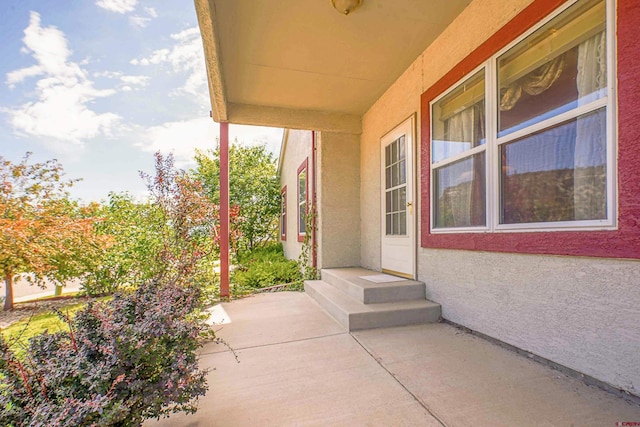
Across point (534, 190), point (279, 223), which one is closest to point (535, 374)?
point (534, 190)

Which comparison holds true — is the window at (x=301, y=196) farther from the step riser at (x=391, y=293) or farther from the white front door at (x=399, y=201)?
the step riser at (x=391, y=293)

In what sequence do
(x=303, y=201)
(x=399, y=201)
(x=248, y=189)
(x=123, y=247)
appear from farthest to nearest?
(x=248, y=189) < (x=303, y=201) < (x=123, y=247) < (x=399, y=201)

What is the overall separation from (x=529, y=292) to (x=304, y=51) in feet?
11.3

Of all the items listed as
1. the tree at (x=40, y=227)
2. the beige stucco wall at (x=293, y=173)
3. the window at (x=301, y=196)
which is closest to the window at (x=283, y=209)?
the beige stucco wall at (x=293, y=173)

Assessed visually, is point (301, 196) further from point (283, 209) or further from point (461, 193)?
point (461, 193)

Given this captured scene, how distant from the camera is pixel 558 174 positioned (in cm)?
201

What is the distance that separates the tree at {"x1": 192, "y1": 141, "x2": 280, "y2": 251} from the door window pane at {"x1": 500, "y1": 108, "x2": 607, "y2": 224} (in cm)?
808

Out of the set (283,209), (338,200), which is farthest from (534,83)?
(283,209)

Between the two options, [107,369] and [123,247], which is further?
[123,247]

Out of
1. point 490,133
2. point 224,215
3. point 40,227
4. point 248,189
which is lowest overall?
point 40,227

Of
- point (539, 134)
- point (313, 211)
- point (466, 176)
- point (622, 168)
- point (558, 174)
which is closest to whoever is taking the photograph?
point (622, 168)

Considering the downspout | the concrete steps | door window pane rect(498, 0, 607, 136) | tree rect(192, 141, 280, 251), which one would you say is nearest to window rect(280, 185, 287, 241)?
tree rect(192, 141, 280, 251)

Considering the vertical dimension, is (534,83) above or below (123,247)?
above

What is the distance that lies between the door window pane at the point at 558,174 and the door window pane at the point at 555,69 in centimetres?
16
